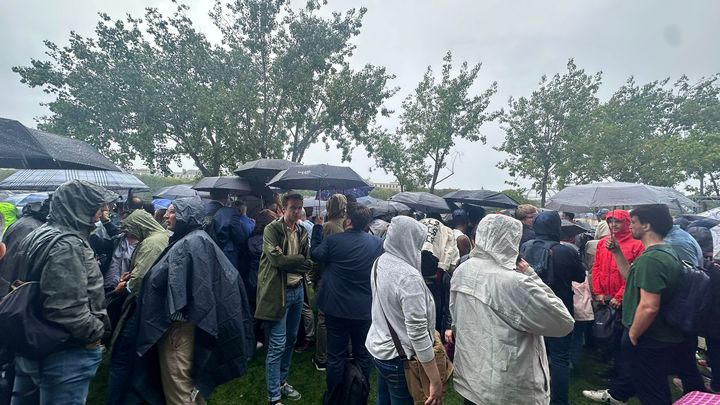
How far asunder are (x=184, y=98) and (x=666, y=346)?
1601 cm

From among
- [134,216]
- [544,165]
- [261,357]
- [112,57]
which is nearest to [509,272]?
[134,216]

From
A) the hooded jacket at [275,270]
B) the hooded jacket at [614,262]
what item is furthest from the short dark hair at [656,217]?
the hooded jacket at [275,270]

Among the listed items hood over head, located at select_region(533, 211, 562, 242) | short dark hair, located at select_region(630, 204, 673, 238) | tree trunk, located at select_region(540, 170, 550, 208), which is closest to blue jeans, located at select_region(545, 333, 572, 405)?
hood over head, located at select_region(533, 211, 562, 242)

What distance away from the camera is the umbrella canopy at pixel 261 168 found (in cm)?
574

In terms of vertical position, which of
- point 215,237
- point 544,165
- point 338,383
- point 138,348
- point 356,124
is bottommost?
point 338,383

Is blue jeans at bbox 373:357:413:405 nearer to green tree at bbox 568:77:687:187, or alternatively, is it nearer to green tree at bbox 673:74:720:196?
green tree at bbox 568:77:687:187

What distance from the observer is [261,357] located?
4371 millimetres

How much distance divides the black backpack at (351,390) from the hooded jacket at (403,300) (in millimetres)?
790

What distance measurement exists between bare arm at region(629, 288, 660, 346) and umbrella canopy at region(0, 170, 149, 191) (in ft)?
23.4

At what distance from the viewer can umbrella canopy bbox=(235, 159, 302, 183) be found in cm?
574

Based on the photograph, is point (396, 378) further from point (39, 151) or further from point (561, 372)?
point (39, 151)

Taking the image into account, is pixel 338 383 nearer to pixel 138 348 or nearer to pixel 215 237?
pixel 138 348

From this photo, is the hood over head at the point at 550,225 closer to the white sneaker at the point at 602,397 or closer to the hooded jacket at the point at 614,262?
the hooded jacket at the point at 614,262

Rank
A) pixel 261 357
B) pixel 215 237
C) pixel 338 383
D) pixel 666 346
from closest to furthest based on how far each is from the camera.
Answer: pixel 666 346, pixel 338 383, pixel 215 237, pixel 261 357
